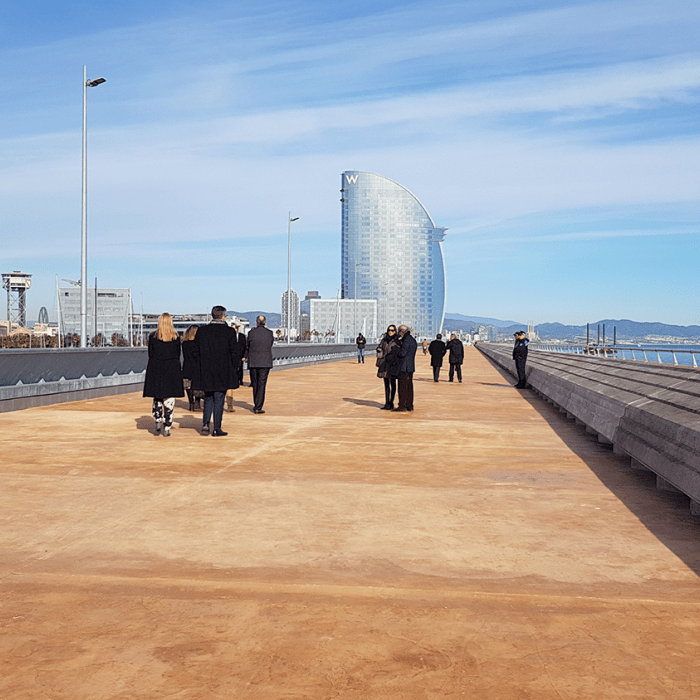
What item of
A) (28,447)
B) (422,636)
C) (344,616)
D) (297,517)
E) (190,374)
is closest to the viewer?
(422,636)

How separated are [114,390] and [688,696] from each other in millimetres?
18662

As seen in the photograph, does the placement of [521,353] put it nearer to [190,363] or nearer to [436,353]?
[436,353]

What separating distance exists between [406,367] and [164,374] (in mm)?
5806

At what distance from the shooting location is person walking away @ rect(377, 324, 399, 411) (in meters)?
16.8

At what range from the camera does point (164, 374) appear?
39.9 feet

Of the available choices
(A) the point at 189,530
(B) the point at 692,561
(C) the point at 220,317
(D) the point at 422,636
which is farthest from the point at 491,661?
(C) the point at 220,317

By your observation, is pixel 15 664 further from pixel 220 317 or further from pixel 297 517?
pixel 220 317

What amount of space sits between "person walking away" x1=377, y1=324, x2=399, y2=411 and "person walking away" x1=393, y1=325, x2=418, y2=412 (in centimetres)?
20

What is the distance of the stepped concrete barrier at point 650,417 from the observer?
7.16 metres

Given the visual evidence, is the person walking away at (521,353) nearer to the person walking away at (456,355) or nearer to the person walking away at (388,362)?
the person walking away at (456,355)

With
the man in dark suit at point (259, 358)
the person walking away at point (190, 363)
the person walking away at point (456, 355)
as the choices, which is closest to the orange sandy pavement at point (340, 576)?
the person walking away at point (190, 363)

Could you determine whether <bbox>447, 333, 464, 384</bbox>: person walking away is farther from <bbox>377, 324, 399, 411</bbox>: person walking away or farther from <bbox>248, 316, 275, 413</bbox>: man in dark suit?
<bbox>248, 316, 275, 413</bbox>: man in dark suit

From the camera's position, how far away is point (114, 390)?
67.6 ft

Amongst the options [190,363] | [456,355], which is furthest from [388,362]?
[456,355]
